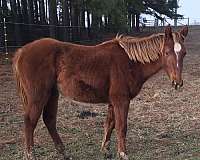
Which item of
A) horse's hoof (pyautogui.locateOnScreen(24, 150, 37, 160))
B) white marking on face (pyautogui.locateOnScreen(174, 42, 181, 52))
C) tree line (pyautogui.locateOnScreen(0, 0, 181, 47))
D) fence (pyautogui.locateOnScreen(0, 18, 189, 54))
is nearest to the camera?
white marking on face (pyautogui.locateOnScreen(174, 42, 181, 52))

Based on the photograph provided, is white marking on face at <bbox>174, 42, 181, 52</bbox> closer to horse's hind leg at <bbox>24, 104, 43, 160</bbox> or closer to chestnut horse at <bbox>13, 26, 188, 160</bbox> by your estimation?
chestnut horse at <bbox>13, 26, 188, 160</bbox>

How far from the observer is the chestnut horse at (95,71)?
225 inches

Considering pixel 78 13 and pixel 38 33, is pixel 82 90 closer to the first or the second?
pixel 38 33

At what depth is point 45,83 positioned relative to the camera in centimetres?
573

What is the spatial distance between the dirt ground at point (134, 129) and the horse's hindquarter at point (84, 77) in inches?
34.1

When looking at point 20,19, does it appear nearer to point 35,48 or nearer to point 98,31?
point 98,31

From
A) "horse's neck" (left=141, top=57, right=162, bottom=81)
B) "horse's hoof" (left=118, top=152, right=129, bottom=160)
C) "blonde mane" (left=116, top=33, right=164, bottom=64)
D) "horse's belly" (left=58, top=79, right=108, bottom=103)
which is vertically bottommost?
"horse's hoof" (left=118, top=152, right=129, bottom=160)

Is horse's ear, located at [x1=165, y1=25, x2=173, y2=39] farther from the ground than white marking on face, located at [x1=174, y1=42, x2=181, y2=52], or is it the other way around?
horse's ear, located at [x1=165, y1=25, x2=173, y2=39]

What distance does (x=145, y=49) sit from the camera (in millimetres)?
5898

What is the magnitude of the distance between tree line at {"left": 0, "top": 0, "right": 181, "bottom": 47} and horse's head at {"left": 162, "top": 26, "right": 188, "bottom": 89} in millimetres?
11092

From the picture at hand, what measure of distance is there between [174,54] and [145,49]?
457 millimetres

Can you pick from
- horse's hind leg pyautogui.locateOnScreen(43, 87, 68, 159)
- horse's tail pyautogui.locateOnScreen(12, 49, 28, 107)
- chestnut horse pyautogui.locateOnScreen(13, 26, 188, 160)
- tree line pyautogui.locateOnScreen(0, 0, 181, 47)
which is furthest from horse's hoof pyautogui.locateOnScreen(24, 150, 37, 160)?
tree line pyautogui.locateOnScreen(0, 0, 181, 47)

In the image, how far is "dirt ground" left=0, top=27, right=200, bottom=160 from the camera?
6.09m

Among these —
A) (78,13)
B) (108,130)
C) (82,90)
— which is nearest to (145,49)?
(82,90)
